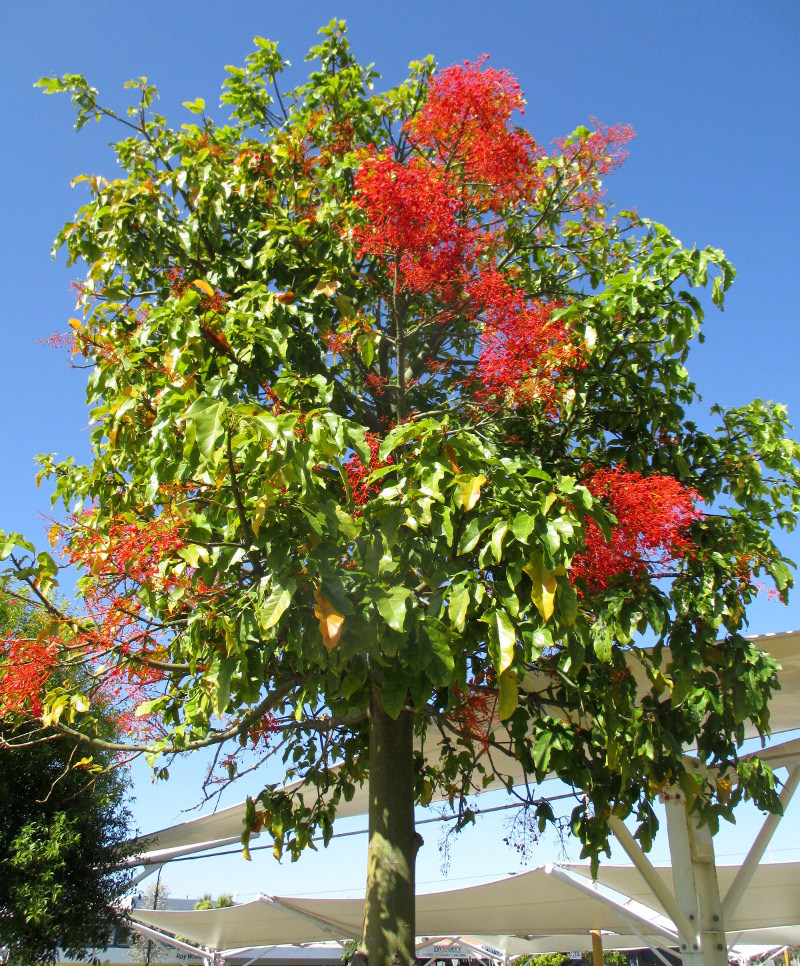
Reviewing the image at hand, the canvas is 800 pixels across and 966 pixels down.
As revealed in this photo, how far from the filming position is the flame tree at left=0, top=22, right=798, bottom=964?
215cm

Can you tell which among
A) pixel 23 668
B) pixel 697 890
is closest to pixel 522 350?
pixel 23 668

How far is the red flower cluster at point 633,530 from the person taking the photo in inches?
103

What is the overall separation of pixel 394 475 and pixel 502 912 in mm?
7792

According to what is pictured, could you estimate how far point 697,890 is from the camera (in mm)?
5023

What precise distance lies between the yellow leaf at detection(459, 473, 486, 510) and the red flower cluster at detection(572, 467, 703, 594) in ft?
2.10

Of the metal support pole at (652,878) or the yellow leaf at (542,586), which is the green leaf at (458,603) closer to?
the yellow leaf at (542,586)

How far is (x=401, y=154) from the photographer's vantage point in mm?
3746

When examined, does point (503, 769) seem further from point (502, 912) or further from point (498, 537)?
point (498, 537)

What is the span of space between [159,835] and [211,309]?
18.1ft

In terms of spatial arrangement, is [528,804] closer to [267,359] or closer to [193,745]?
[193,745]

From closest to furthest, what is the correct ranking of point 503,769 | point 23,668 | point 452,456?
point 452,456 < point 23,668 < point 503,769

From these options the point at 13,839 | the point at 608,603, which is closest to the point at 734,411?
the point at 608,603

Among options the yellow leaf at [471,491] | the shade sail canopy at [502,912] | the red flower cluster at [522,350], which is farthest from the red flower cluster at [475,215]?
the shade sail canopy at [502,912]

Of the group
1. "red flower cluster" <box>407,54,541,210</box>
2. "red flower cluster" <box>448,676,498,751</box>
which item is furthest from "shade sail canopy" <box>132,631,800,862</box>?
"red flower cluster" <box>407,54,541,210</box>
